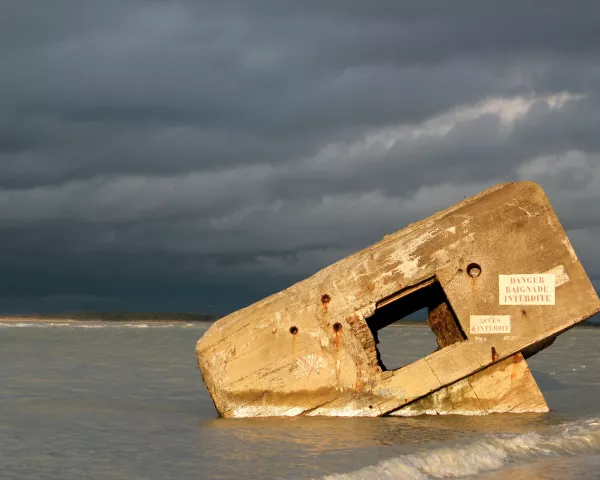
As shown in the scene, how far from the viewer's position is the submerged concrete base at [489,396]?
9.55 meters

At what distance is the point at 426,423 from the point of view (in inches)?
368

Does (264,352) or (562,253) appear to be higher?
(562,253)

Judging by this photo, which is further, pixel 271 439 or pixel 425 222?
pixel 425 222

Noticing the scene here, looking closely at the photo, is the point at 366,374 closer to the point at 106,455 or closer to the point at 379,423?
the point at 379,423

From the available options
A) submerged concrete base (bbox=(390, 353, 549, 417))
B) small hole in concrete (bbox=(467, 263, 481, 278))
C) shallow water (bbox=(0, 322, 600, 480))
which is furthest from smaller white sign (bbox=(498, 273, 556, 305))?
shallow water (bbox=(0, 322, 600, 480))

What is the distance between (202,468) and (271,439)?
1.17 meters

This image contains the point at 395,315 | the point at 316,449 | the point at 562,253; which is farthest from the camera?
the point at 395,315

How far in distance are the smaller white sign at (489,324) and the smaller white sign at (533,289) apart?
0.73 ft

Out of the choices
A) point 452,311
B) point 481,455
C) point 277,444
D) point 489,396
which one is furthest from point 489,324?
point 277,444

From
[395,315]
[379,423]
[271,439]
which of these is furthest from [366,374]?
[395,315]

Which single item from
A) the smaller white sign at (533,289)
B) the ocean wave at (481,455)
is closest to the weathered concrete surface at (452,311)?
the smaller white sign at (533,289)

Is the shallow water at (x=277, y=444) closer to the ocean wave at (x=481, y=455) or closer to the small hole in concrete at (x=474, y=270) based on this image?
the ocean wave at (x=481, y=455)

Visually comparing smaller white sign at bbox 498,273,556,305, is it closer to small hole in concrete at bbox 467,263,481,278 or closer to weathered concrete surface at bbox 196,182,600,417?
weathered concrete surface at bbox 196,182,600,417

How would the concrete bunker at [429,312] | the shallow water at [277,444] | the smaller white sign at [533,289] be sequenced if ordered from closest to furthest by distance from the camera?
the shallow water at [277,444] < the smaller white sign at [533,289] < the concrete bunker at [429,312]
